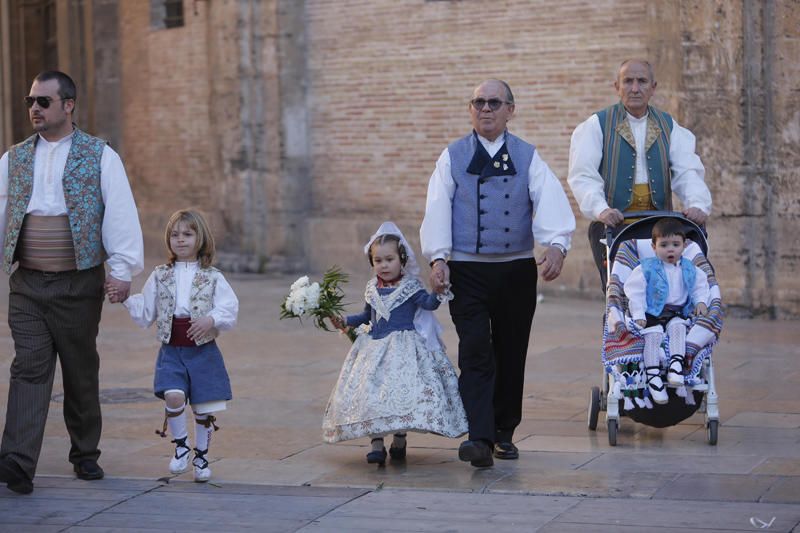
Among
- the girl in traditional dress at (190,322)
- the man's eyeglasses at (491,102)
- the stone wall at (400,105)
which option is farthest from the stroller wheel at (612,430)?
the stone wall at (400,105)

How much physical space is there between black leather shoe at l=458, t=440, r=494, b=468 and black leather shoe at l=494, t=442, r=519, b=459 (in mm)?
271

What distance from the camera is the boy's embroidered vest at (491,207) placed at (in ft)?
23.9

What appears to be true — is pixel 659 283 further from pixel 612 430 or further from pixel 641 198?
pixel 612 430

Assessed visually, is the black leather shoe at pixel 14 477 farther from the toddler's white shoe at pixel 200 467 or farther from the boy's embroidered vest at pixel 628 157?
the boy's embroidered vest at pixel 628 157

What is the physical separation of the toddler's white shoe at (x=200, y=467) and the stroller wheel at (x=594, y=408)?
7.35 ft

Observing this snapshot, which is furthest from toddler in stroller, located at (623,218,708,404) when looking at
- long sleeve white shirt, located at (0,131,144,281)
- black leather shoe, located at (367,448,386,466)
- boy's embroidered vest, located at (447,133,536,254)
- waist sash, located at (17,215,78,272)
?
waist sash, located at (17,215,78,272)

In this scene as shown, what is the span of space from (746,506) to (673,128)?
8.46ft

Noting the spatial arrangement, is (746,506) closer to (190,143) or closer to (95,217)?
(95,217)

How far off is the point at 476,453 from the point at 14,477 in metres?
A: 2.15

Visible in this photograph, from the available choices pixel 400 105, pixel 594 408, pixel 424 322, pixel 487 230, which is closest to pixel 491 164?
pixel 487 230

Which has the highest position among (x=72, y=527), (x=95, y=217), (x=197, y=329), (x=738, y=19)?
(x=738, y=19)

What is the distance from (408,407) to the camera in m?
7.14

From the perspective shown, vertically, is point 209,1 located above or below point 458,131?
above

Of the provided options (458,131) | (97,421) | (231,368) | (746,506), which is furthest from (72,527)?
(458,131)
